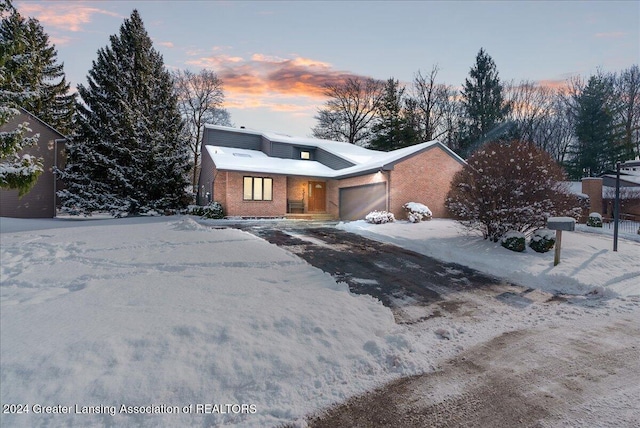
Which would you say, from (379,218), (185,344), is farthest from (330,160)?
(185,344)

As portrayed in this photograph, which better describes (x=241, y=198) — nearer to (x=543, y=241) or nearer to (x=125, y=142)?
(x=125, y=142)

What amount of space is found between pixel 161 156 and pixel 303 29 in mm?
13701

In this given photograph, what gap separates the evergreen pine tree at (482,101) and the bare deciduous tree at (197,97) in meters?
28.9

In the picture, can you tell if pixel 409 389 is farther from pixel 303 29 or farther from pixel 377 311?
pixel 303 29

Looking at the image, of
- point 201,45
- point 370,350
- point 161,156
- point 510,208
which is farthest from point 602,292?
point 161,156

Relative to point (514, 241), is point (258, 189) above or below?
above

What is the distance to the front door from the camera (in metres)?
21.7

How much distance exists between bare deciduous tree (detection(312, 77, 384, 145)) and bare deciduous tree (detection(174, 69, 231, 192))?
1293 centimetres

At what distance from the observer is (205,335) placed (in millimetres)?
3477

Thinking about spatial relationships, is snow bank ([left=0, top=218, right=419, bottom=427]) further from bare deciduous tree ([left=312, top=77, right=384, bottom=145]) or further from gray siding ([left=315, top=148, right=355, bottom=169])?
bare deciduous tree ([left=312, top=77, right=384, bottom=145])

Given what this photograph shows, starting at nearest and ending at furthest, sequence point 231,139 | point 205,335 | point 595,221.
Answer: point 205,335 → point 595,221 → point 231,139

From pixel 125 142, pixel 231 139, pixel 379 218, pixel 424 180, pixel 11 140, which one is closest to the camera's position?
pixel 11 140

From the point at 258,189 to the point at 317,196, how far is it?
4.74 m

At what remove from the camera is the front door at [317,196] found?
71.3 ft
